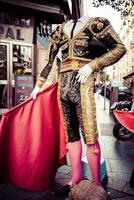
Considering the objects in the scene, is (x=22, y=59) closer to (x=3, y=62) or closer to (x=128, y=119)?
(x=3, y=62)

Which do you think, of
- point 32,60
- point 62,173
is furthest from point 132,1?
point 62,173

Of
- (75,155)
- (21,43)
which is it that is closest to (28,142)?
(75,155)

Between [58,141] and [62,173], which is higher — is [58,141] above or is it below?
above

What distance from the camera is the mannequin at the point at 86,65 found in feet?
10.1

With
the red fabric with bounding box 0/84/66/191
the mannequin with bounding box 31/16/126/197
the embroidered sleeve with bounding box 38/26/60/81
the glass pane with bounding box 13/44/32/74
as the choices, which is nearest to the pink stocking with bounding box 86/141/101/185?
the mannequin with bounding box 31/16/126/197

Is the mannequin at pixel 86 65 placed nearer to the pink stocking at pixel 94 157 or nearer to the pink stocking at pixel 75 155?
the pink stocking at pixel 94 157

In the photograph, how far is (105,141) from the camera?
22.7 feet

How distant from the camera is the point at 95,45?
3205mm

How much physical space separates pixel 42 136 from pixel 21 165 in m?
0.42

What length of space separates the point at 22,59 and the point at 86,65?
22.4ft

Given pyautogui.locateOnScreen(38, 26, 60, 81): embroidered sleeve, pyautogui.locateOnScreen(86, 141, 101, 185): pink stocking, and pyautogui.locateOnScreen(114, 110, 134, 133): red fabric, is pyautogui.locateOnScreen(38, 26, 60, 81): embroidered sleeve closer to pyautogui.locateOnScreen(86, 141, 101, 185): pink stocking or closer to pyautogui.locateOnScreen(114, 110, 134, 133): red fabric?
pyautogui.locateOnScreen(86, 141, 101, 185): pink stocking

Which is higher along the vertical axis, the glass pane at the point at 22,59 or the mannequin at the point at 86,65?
the glass pane at the point at 22,59

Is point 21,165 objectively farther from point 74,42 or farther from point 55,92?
point 74,42

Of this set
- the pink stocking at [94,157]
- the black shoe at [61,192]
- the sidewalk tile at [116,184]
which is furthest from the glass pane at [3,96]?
the pink stocking at [94,157]
